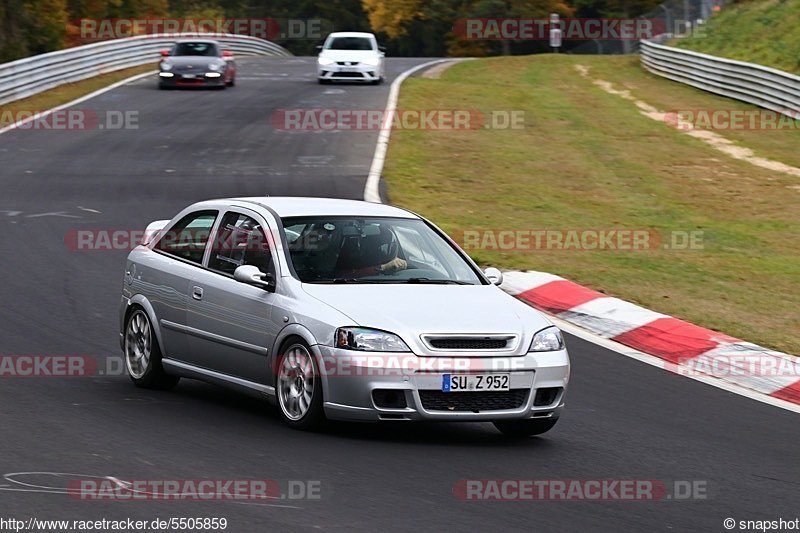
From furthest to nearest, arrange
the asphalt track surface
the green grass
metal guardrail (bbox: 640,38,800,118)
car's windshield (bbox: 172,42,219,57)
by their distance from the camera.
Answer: the green grass
car's windshield (bbox: 172,42,219,57)
metal guardrail (bbox: 640,38,800,118)
the asphalt track surface

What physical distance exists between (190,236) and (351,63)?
2823 centimetres

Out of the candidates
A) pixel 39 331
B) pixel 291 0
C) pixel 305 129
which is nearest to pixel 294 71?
pixel 305 129

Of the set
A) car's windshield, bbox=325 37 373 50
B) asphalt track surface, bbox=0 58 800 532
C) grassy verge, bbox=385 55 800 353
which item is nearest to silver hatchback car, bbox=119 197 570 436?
asphalt track surface, bbox=0 58 800 532

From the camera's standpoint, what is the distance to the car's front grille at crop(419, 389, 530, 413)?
836 cm

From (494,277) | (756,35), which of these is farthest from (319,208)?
(756,35)

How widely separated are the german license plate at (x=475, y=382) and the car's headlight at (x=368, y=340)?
1.06 feet

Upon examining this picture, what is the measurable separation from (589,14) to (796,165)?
56.5 m

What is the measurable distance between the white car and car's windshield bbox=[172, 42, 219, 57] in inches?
118

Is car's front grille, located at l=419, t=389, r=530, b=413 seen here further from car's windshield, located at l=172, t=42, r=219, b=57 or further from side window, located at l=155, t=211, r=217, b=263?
car's windshield, located at l=172, t=42, r=219, b=57

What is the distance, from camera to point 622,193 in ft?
74.0

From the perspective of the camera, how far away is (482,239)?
17000 mm

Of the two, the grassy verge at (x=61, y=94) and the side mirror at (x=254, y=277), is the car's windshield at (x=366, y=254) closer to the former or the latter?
the side mirror at (x=254, y=277)

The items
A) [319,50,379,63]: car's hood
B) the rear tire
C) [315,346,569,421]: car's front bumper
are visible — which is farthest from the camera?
[319,50,379,63]: car's hood

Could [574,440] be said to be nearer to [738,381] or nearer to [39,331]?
[738,381]
